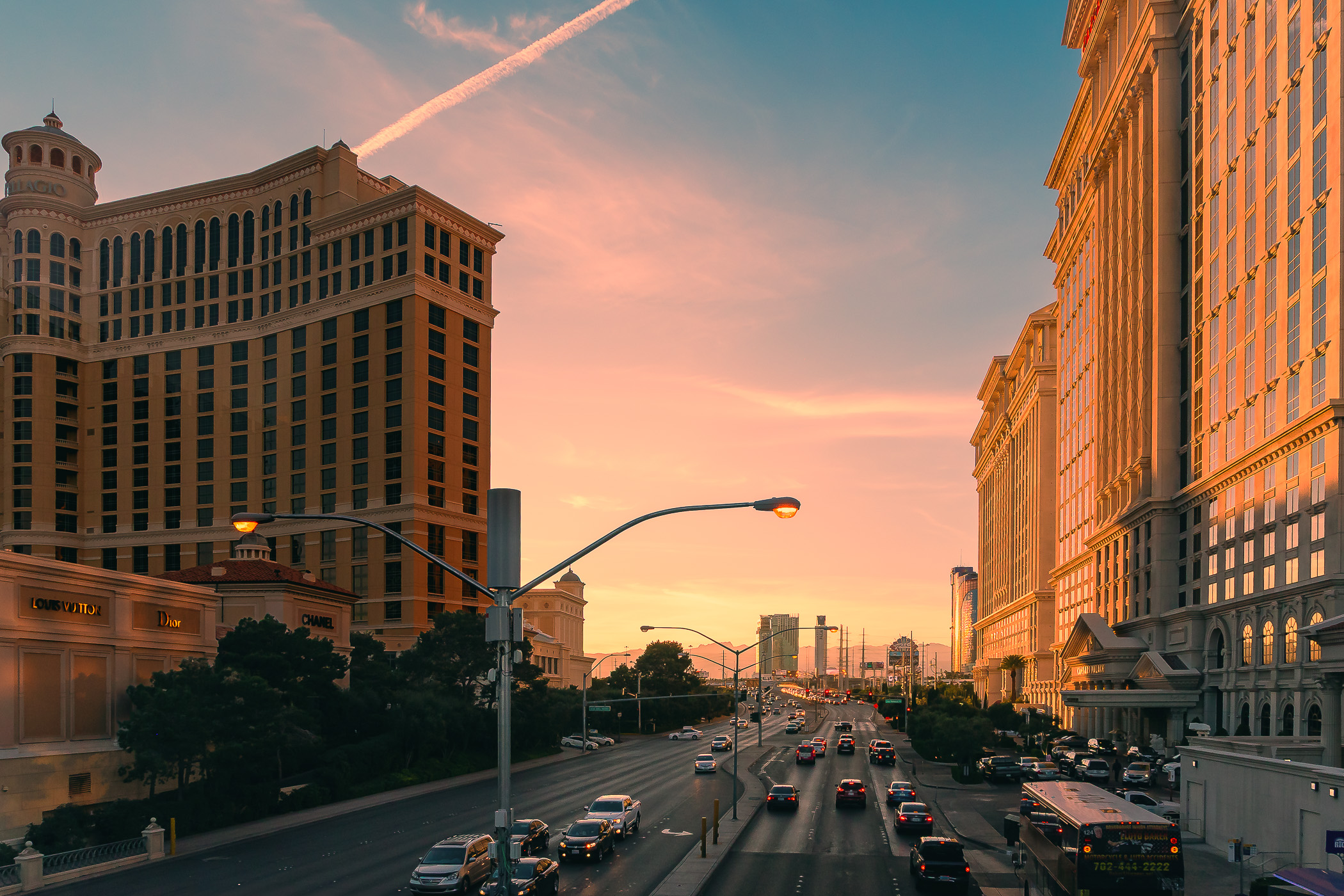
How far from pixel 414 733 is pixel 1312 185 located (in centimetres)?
6347

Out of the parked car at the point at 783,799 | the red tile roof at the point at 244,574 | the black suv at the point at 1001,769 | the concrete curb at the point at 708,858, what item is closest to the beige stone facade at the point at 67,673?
the red tile roof at the point at 244,574

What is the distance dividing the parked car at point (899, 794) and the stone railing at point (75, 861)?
33214 mm

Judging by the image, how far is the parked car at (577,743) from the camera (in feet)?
355

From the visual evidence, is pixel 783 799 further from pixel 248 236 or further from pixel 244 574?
pixel 248 236

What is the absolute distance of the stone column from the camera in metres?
41.7

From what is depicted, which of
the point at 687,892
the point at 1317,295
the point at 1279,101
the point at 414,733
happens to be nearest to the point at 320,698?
the point at 414,733

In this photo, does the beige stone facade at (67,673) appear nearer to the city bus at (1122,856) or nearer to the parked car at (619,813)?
the parked car at (619,813)

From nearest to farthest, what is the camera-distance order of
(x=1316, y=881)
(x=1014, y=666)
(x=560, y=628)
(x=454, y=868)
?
(x=1316, y=881), (x=454, y=868), (x=1014, y=666), (x=560, y=628)

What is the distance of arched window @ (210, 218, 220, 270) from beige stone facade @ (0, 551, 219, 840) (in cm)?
7657

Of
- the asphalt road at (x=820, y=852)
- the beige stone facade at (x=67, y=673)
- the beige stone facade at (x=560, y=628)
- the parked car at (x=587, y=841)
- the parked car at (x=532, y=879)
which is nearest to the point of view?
the parked car at (x=532, y=879)

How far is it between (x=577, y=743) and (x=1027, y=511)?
77907 millimetres

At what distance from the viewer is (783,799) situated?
53281 mm

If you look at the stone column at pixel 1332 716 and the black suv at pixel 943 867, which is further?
the stone column at pixel 1332 716

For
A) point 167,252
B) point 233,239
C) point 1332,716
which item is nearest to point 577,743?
point 233,239
